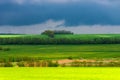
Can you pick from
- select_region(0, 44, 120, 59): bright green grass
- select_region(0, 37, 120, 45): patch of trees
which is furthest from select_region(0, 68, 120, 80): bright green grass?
select_region(0, 37, 120, 45): patch of trees

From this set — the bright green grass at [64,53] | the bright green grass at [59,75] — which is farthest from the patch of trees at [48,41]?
the bright green grass at [59,75]

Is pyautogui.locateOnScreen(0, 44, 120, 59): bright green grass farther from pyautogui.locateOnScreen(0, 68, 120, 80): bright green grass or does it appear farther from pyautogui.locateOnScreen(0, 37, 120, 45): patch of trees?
pyautogui.locateOnScreen(0, 68, 120, 80): bright green grass

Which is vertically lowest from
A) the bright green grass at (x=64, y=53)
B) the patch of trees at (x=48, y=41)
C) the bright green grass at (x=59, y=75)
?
the bright green grass at (x=64, y=53)

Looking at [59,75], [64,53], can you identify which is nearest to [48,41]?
[64,53]

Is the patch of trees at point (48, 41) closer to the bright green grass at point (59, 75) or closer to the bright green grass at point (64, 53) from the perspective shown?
the bright green grass at point (64, 53)

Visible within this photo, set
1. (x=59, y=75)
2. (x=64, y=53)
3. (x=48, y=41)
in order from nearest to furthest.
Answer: (x=59, y=75) → (x=64, y=53) → (x=48, y=41)

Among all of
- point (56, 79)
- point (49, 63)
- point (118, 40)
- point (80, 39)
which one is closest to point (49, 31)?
point (80, 39)

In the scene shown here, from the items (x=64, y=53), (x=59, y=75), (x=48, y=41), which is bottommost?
(x=64, y=53)

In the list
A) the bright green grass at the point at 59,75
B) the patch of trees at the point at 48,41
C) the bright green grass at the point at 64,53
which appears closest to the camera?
the bright green grass at the point at 59,75

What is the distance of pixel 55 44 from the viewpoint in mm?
139000

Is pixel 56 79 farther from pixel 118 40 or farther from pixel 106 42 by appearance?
pixel 118 40

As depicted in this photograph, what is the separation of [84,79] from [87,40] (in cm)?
12059

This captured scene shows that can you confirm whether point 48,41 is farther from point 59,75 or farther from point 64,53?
point 59,75

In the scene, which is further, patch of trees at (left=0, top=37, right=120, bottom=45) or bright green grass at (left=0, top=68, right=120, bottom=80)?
patch of trees at (left=0, top=37, right=120, bottom=45)
